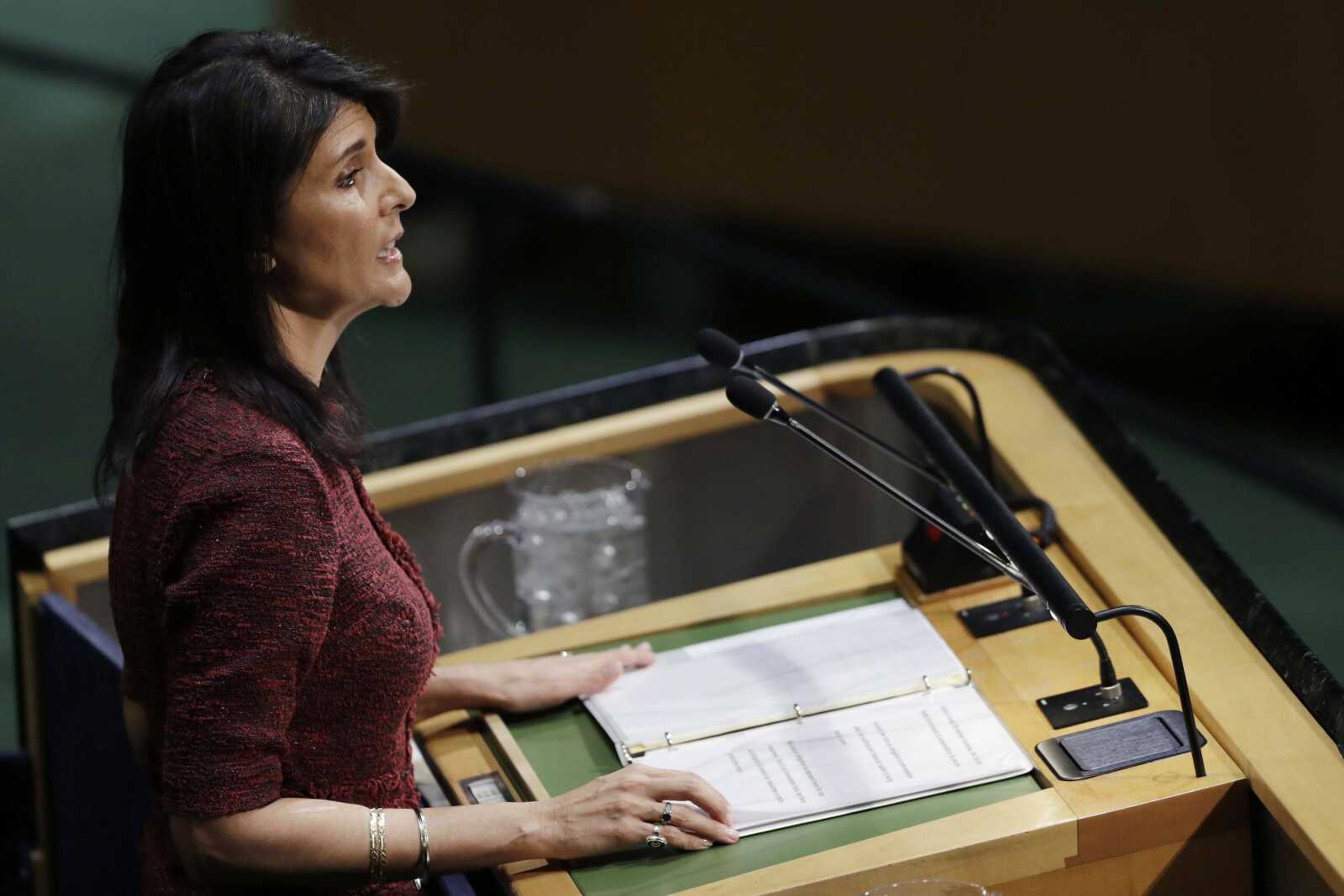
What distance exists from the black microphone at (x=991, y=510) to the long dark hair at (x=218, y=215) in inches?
22.1

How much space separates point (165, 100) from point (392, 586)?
0.44 meters

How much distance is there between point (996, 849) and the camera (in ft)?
4.97

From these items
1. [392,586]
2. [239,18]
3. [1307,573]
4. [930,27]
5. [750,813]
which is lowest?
[750,813]

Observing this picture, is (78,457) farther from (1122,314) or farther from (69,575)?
(1122,314)

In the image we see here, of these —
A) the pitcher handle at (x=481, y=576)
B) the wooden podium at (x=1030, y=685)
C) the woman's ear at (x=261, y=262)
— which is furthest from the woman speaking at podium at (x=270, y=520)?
the pitcher handle at (x=481, y=576)

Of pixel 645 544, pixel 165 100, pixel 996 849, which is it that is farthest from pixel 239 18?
pixel 996 849

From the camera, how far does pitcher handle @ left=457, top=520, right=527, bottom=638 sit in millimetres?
2311

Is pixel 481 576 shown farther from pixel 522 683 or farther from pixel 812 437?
pixel 812 437

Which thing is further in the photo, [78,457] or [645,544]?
[78,457]

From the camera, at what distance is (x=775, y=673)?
71.8 inches

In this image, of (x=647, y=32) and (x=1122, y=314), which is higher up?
(x=647, y=32)

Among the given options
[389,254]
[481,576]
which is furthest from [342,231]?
[481,576]

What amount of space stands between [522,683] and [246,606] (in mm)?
471

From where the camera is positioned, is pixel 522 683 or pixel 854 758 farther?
pixel 522 683
